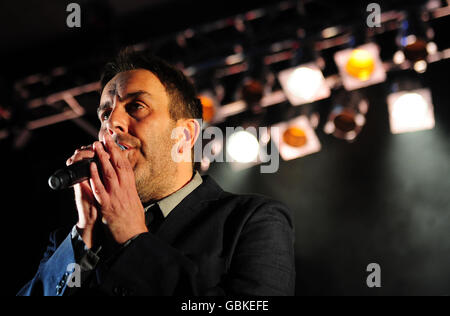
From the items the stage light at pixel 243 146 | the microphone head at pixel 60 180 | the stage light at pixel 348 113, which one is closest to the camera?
the microphone head at pixel 60 180

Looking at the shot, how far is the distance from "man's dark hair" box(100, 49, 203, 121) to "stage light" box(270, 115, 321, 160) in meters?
1.32

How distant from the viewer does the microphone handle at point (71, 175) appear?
3.98ft

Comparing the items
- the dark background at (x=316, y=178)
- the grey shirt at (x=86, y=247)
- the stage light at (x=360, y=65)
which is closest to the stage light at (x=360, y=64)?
the stage light at (x=360, y=65)

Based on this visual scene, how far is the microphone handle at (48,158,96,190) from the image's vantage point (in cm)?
121

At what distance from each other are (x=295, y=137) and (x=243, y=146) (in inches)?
14.7

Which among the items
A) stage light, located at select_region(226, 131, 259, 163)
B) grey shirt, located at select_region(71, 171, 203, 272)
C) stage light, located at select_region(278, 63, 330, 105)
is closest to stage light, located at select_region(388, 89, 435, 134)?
stage light, located at select_region(278, 63, 330, 105)

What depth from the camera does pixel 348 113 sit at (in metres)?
2.96

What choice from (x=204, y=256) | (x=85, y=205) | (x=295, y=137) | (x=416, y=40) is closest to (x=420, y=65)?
(x=416, y=40)

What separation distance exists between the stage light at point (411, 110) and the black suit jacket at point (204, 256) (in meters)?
1.86

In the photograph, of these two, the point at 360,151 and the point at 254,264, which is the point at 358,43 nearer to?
the point at 360,151

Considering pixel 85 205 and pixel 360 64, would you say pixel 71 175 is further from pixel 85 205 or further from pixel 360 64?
pixel 360 64

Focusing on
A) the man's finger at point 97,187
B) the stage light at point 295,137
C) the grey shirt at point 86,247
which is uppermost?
the stage light at point 295,137

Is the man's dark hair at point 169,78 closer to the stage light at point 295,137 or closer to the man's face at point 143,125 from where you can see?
the man's face at point 143,125

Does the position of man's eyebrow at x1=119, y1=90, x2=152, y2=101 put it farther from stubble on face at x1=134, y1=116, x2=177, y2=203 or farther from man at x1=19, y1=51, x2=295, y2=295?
stubble on face at x1=134, y1=116, x2=177, y2=203
